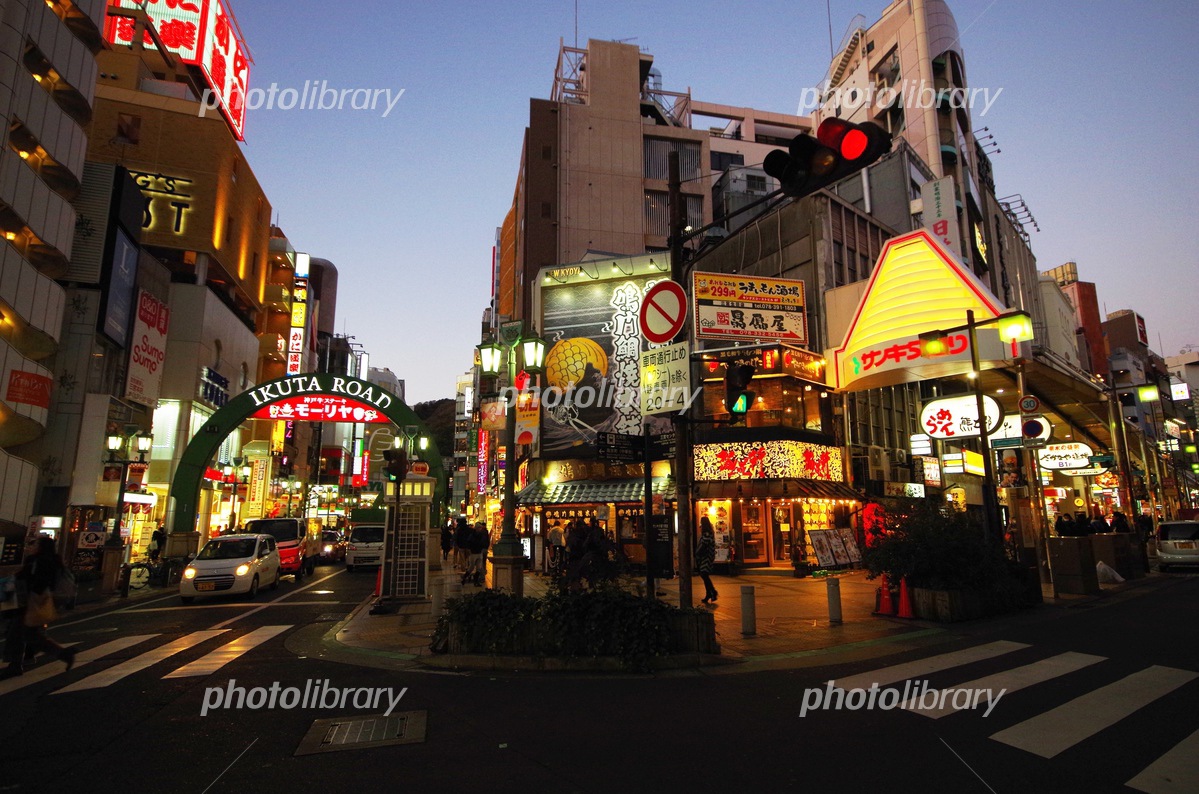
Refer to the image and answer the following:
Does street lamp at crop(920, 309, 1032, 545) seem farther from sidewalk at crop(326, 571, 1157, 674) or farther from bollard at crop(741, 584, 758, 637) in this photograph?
bollard at crop(741, 584, 758, 637)

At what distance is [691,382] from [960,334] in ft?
36.8

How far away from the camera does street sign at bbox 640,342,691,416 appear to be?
30.6ft

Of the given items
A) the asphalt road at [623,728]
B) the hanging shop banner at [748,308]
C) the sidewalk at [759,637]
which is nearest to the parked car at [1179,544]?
the sidewalk at [759,637]

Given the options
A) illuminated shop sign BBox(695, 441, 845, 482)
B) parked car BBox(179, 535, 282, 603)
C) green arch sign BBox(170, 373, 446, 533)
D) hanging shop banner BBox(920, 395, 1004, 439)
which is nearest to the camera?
parked car BBox(179, 535, 282, 603)

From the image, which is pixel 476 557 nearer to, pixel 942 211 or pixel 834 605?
pixel 834 605

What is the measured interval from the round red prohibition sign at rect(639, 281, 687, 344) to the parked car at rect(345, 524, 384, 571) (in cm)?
2114

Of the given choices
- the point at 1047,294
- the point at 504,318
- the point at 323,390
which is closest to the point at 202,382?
the point at 323,390

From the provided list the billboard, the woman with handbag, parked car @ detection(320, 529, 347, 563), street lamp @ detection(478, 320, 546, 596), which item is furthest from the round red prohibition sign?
the billboard

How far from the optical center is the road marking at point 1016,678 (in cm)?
663

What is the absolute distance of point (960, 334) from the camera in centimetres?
1719

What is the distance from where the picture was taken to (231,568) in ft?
55.0

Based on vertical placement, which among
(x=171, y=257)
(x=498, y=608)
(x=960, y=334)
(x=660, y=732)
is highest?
(x=171, y=257)

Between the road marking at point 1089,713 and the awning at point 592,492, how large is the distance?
1818 centimetres

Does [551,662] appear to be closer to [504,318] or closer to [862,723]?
[862,723]
